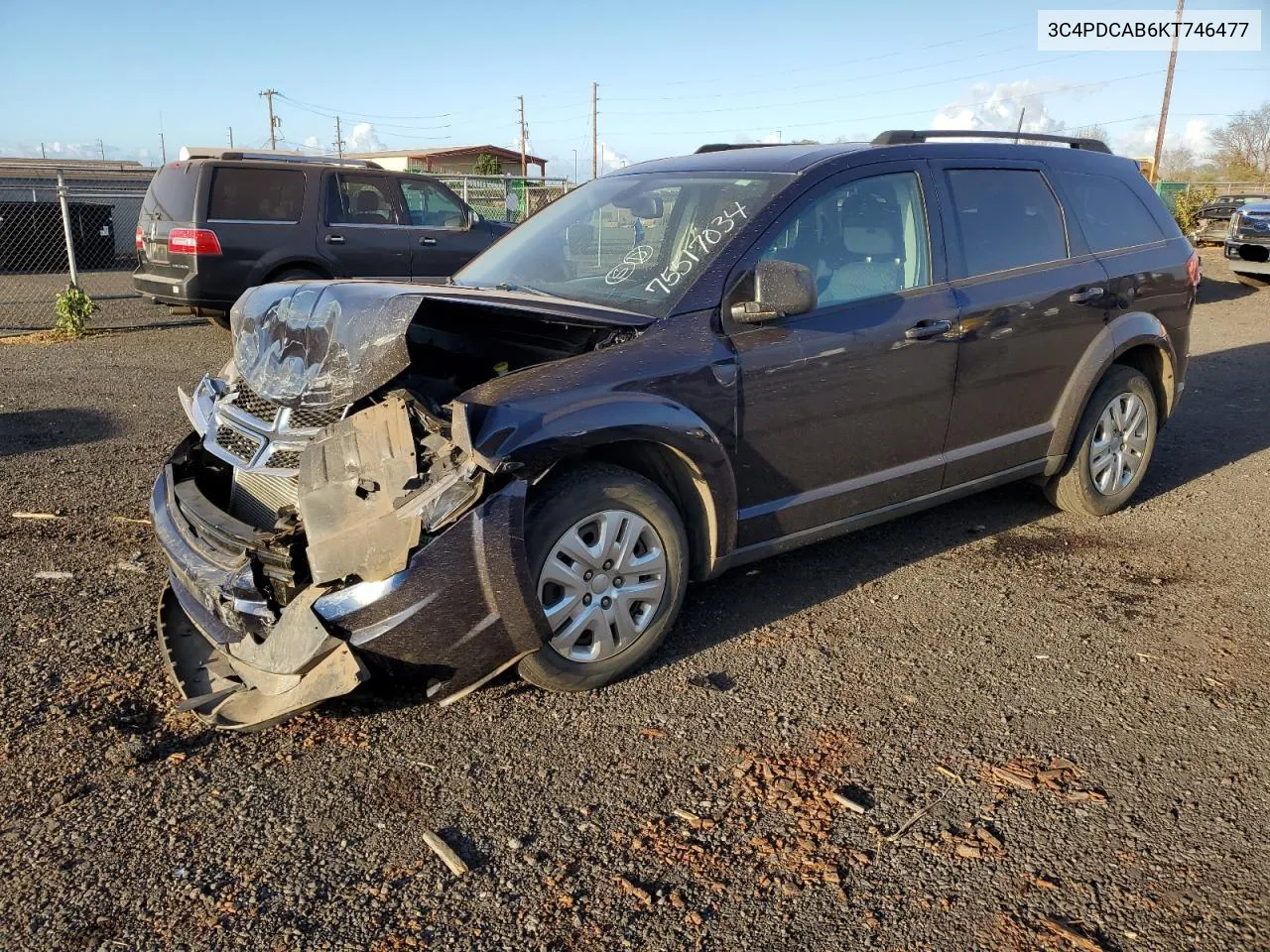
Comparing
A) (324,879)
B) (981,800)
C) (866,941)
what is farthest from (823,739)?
(324,879)

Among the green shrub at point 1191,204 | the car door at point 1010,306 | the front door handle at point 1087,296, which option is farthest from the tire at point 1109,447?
the green shrub at point 1191,204

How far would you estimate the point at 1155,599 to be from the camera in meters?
4.55

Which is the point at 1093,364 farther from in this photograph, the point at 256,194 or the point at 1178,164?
the point at 1178,164

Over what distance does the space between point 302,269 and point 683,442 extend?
8.56 metres

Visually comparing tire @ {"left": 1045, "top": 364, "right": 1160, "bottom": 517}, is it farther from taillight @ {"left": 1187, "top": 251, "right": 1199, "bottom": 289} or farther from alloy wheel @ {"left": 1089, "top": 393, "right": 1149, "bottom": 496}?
taillight @ {"left": 1187, "top": 251, "right": 1199, "bottom": 289}

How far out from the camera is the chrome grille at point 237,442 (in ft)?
12.3

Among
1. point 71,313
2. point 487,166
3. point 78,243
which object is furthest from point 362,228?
point 487,166

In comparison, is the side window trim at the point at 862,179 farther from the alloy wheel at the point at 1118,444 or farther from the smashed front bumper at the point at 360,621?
the alloy wheel at the point at 1118,444

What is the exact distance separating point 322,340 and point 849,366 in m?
2.09

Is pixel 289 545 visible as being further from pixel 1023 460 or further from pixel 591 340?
pixel 1023 460

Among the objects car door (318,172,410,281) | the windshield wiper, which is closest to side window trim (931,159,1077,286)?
the windshield wiper

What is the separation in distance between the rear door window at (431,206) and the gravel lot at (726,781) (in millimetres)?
7584

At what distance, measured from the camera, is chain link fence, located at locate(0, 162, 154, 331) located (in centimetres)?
1352

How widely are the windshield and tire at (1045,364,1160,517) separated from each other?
2393 mm
